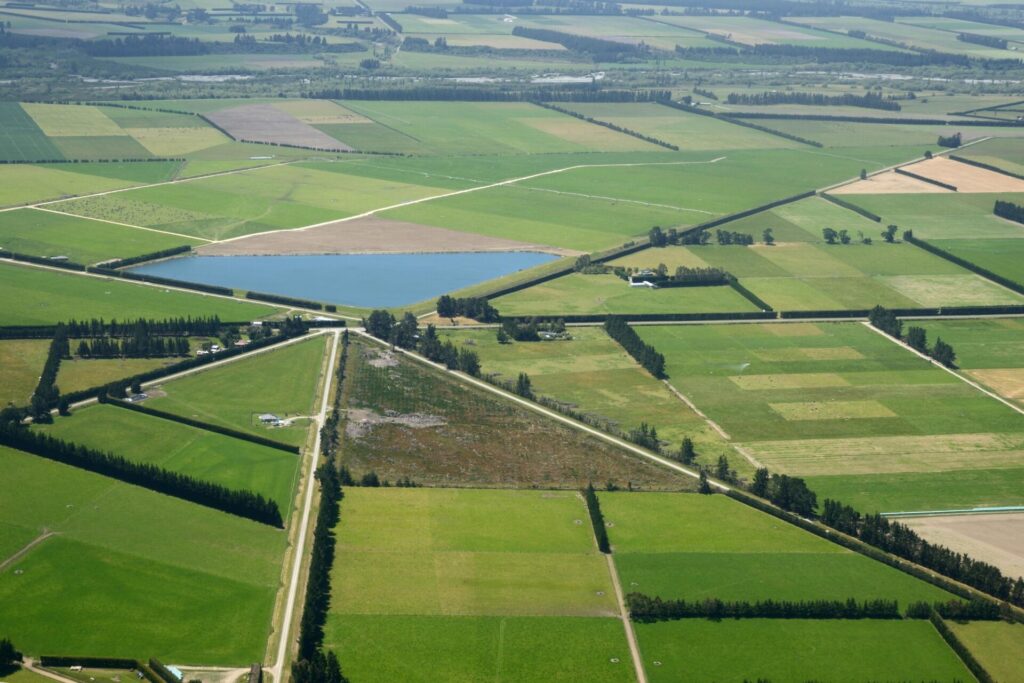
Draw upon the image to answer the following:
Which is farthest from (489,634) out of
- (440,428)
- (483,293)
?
(483,293)

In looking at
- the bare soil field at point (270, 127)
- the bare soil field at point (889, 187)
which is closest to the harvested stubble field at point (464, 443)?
the bare soil field at point (889, 187)

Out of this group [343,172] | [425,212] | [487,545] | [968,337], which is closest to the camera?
[487,545]

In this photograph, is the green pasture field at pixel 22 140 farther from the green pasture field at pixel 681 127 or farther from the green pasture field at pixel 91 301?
the green pasture field at pixel 681 127

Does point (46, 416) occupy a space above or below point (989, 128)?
below

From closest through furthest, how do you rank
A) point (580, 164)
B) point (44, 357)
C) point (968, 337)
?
point (44, 357) < point (968, 337) < point (580, 164)

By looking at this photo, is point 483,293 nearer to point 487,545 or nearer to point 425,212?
point 425,212
